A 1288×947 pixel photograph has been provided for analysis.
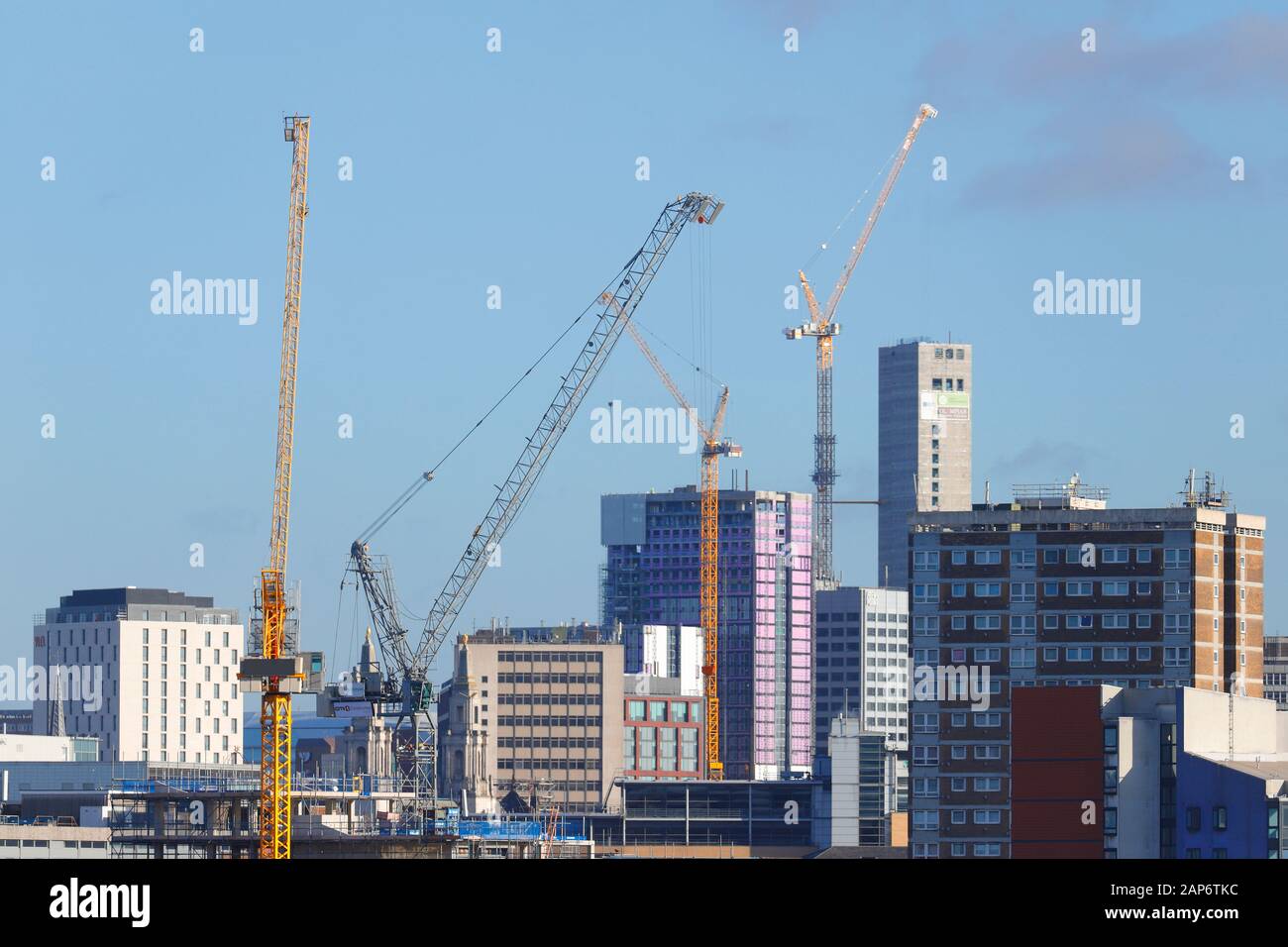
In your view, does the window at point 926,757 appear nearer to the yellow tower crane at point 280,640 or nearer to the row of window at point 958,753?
the row of window at point 958,753

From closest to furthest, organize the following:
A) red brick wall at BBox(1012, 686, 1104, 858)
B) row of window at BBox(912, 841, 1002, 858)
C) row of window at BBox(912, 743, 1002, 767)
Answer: red brick wall at BBox(1012, 686, 1104, 858)
row of window at BBox(912, 841, 1002, 858)
row of window at BBox(912, 743, 1002, 767)

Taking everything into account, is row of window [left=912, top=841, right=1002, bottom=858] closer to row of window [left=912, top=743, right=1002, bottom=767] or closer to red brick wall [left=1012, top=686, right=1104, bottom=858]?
row of window [left=912, top=743, right=1002, bottom=767]

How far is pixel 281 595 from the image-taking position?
16938cm

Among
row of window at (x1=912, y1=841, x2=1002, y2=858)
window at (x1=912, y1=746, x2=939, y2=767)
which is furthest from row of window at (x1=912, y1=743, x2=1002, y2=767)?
row of window at (x1=912, y1=841, x2=1002, y2=858)

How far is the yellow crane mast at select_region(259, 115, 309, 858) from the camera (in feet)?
555

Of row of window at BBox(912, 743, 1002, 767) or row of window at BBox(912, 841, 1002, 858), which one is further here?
row of window at BBox(912, 743, 1002, 767)

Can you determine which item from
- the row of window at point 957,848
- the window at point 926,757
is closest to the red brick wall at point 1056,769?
the row of window at point 957,848

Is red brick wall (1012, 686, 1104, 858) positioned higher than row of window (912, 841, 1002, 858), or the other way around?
red brick wall (1012, 686, 1104, 858)

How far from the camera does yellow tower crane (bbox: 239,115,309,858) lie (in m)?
167

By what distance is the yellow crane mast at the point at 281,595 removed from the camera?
169 meters

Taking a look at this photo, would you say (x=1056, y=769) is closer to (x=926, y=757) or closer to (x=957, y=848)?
(x=957, y=848)

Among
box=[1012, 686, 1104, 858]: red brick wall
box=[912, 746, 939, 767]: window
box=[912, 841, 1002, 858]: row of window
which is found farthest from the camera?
box=[912, 746, 939, 767]: window
